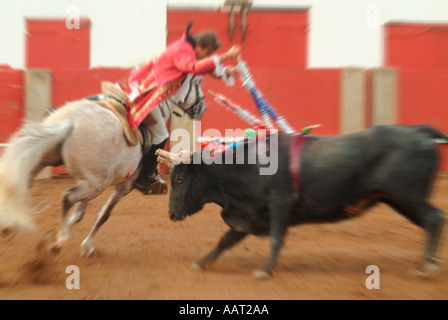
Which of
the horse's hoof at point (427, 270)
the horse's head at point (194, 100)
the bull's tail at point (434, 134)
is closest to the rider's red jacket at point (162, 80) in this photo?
the horse's head at point (194, 100)

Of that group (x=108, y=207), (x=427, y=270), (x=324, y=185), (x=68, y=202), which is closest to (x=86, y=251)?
(x=108, y=207)

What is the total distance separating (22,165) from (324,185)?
189 centimetres

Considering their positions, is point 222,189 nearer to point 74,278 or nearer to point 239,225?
point 239,225

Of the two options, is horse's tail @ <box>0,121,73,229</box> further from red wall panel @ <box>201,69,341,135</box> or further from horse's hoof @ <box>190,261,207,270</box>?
red wall panel @ <box>201,69,341,135</box>

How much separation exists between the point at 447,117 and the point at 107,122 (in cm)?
693

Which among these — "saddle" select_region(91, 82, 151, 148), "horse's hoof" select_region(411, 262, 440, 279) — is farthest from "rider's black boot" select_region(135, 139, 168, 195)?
"horse's hoof" select_region(411, 262, 440, 279)

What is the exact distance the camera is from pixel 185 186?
3.22 meters

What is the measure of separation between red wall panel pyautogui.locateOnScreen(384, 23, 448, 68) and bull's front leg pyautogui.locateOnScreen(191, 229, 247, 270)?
10087 millimetres

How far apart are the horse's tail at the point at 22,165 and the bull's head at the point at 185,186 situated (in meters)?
0.76

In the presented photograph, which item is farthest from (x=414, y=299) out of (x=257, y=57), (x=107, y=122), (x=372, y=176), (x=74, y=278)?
(x=257, y=57)

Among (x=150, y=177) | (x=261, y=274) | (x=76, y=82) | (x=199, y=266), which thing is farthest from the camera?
(x=76, y=82)

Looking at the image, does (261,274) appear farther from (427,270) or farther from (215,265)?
(427,270)

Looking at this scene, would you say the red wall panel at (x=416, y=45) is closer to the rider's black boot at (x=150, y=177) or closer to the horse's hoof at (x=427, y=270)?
the rider's black boot at (x=150, y=177)

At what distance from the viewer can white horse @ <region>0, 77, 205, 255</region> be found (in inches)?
114
